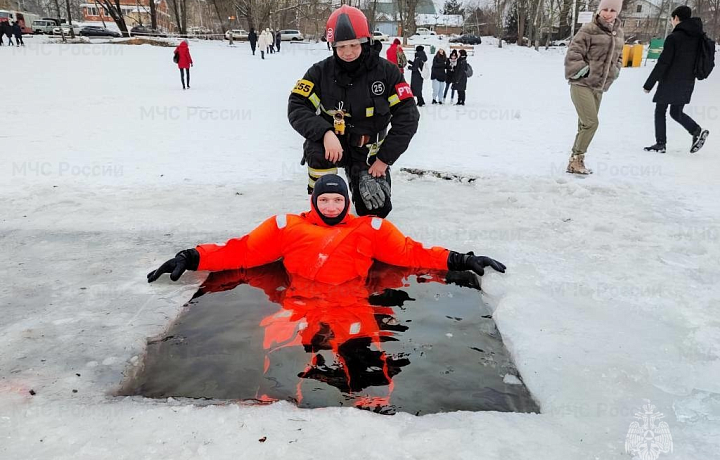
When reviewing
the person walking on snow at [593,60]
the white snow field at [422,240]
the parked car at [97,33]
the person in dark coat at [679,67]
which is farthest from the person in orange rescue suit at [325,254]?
the parked car at [97,33]

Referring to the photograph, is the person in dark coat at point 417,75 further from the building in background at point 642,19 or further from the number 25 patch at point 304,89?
the building in background at point 642,19

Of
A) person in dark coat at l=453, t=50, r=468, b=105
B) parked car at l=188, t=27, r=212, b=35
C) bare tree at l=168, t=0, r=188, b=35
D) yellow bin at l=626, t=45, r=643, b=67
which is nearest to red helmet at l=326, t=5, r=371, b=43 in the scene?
person in dark coat at l=453, t=50, r=468, b=105

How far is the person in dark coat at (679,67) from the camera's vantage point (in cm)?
747

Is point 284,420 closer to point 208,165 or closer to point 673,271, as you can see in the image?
point 673,271

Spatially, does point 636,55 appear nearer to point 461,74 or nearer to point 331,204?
point 461,74

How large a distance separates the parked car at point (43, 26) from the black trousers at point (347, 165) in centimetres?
5272

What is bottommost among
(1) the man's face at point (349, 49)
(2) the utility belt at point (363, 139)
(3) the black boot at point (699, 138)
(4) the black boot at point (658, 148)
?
(4) the black boot at point (658, 148)

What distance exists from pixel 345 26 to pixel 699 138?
21.5ft

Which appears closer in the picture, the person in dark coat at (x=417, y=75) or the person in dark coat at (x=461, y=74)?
the person in dark coat at (x=417, y=75)

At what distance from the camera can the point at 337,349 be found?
302 centimetres

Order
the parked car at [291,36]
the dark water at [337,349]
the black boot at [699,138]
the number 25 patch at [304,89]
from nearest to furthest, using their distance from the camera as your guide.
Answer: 1. the dark water at [337,349]
2. the number 25 patch at [304,89]
3. the black boot at [699,138]
4. the parked car at [291,36]

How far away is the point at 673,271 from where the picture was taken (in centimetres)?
398

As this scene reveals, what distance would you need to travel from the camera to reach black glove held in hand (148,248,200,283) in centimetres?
369

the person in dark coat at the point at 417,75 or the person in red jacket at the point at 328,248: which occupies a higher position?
the person in dark coat at the point at 417,75
